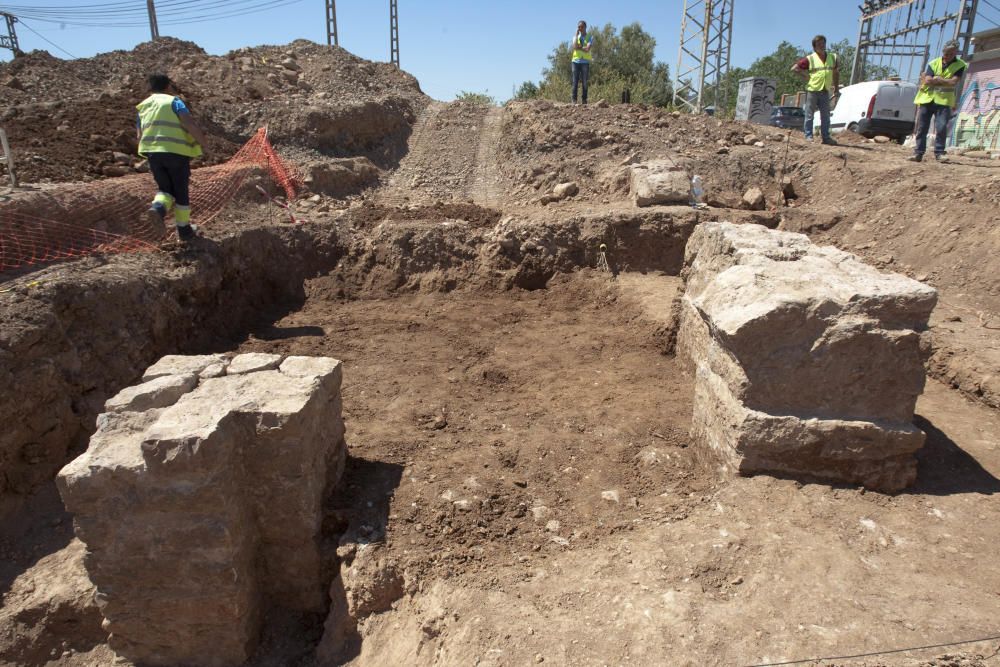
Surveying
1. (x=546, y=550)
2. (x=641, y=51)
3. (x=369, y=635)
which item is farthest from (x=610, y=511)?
(x=641, y=51)

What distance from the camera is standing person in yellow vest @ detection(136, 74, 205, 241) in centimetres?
611

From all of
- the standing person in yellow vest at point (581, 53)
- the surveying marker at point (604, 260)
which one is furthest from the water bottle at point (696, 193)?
the standing person in yellow vest at point (581, 53)

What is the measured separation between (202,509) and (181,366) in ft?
3.48

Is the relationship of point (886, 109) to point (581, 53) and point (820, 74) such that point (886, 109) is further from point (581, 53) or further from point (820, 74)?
point (581, 53)

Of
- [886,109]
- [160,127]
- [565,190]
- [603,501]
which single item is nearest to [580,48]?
[565,190]

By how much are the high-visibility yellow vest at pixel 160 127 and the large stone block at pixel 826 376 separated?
569 cm

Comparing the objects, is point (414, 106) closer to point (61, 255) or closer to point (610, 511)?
point (61, 255)

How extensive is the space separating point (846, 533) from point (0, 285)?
633 cm

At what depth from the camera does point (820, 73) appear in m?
9.29

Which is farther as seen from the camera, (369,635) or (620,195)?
(620,195)

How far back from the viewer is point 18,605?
3.56 meters

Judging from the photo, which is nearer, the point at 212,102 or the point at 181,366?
the point at 181,366

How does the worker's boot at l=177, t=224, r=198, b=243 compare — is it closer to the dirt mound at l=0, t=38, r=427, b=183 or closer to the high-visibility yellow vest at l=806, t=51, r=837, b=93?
the dirt mound at l=0, t=38, r=427, b=183

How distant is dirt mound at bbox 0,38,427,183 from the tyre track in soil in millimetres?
462
